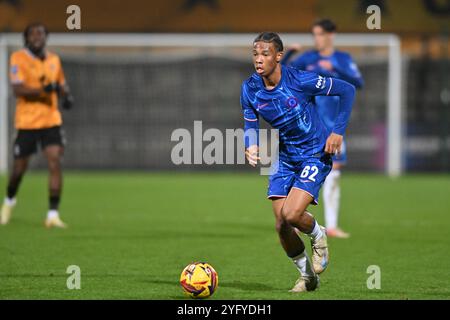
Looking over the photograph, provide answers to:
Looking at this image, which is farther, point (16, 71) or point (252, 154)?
point (16, 71)

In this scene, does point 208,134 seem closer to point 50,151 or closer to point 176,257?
point 50,151

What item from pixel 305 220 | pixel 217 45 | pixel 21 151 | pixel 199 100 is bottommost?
pixel 305 220

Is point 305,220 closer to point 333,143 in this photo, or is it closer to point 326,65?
point 333,143

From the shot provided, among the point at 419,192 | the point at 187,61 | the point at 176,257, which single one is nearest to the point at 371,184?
the point at 419,192

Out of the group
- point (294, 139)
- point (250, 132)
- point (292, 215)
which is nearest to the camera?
point (292, 215)

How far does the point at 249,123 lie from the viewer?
25.7 ft

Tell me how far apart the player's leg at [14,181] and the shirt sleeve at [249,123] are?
5.63 metres

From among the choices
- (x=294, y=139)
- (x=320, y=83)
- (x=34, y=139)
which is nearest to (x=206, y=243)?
(x=34, y=139)

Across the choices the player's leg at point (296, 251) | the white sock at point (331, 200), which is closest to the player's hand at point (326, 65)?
the white sock at point (331, 200)

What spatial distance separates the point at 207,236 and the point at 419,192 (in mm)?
7383

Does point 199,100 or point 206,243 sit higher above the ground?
point 199,100

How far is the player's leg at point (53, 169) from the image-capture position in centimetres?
1253

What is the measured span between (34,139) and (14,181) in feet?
2.07

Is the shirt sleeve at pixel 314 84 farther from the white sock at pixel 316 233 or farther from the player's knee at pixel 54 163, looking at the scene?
the player's knee at pixel 54 163
